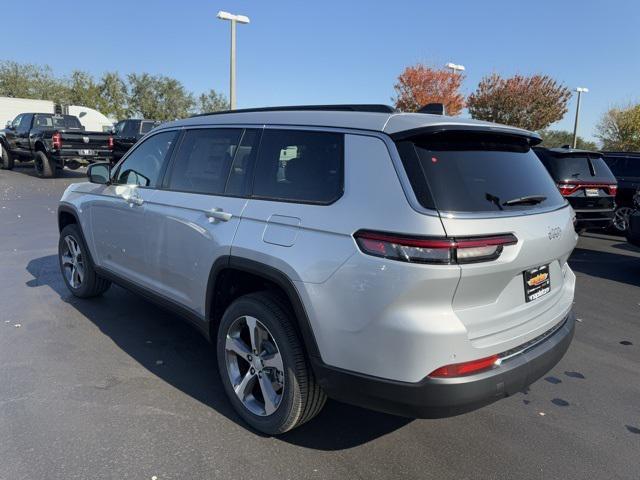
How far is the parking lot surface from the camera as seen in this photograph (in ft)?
8.18

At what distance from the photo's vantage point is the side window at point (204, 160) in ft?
10.2

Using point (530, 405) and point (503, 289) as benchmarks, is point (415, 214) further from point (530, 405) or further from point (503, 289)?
point (530, 405)

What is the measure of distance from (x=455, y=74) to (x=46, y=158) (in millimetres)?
22680

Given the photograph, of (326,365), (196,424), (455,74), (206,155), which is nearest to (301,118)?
(206,155)

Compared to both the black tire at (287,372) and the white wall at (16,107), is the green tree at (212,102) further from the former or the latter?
the black tire at (287,372)

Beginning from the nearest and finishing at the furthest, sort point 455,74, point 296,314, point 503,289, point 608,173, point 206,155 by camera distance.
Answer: point 503,289
point 296,314
point 206,155
point 608,173
point 455,74

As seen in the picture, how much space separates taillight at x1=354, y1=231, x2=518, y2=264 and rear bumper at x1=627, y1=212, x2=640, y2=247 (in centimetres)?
561

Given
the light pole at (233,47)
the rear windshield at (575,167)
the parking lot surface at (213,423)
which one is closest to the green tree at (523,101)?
the light pole at (233,47)

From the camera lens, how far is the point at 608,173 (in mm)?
8500

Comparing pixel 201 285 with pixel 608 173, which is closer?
pixel 201 285

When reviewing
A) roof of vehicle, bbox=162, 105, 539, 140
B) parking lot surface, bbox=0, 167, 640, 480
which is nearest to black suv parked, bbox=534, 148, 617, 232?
parking lot surface, bbox=0, 167, 640, 480

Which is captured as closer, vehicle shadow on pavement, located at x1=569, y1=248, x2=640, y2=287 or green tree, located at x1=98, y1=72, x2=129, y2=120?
vehicle shadow on pavement, located at x1=569, y1=248, x2=640, y2=287

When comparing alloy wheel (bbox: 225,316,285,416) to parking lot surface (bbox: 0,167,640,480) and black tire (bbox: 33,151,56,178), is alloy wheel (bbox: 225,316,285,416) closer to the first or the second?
parking lot surface (bbox: 0,167,640,480)

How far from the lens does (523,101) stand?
92.3 ft
